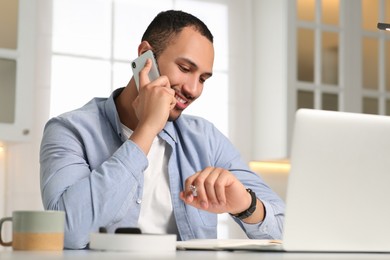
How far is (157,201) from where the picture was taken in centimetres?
220

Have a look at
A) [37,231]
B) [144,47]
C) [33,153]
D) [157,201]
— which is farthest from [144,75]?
[33,153]

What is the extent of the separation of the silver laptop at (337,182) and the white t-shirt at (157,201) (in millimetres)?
866

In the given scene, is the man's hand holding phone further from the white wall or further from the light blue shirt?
the white wall

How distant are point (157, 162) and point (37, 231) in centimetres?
94

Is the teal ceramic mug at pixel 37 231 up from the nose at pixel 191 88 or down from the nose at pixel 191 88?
down

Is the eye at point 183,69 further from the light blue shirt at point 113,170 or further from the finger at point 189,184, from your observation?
the finger at point 189,184

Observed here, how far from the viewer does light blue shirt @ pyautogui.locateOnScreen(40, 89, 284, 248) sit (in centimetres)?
194

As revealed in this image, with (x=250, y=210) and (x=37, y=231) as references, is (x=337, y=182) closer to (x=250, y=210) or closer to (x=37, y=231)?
(x=37, y=231)

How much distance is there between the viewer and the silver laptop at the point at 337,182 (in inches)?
52.4

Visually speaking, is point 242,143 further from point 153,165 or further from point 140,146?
point 140,146

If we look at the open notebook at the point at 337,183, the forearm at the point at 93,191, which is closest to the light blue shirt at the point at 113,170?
the forearm at the point at 93,191

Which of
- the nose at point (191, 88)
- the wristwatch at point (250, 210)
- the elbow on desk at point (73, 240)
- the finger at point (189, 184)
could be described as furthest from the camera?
the nose at point (191, 88)

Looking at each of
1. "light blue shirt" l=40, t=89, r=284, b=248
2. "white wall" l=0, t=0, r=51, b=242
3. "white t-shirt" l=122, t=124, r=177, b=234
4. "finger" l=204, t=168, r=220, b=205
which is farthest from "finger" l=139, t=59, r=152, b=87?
"white wall" l=0, t=0, r=51, b=242

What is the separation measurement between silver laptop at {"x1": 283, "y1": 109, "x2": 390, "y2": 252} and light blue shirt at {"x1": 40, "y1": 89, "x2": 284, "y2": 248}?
71 cm
